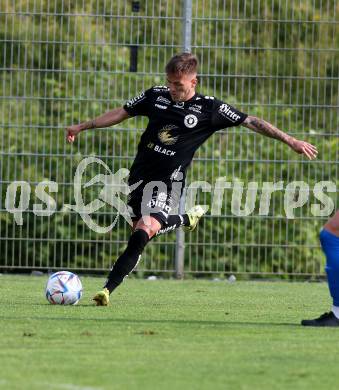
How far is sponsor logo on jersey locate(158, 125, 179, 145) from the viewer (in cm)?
923

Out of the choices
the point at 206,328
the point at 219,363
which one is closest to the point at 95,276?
the point at 206,328

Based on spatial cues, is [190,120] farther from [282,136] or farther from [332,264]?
[332,264]

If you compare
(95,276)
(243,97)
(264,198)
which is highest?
(243,97)

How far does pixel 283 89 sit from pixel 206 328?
652 cm

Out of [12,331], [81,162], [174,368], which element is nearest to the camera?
[174,368]

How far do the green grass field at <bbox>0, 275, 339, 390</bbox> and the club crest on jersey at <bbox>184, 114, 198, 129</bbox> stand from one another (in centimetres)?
149

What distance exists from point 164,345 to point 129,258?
2530 mm

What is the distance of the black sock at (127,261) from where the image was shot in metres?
8.82

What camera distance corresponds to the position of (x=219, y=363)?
5.74m

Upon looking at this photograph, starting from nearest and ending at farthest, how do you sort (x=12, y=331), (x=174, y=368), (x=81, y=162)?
(x=174, y=368), (x=12, y=331), (x=81, y=162)

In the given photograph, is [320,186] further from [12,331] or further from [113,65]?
[12,331]

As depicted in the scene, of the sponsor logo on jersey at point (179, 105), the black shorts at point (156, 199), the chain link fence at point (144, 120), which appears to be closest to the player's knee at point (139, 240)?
the black shorts at point (156, 199)

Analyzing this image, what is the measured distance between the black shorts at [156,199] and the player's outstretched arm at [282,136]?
2.62 feet

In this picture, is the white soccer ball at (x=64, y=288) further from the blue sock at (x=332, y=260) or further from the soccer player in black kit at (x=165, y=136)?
the blue sock at (x=332, y=260)
